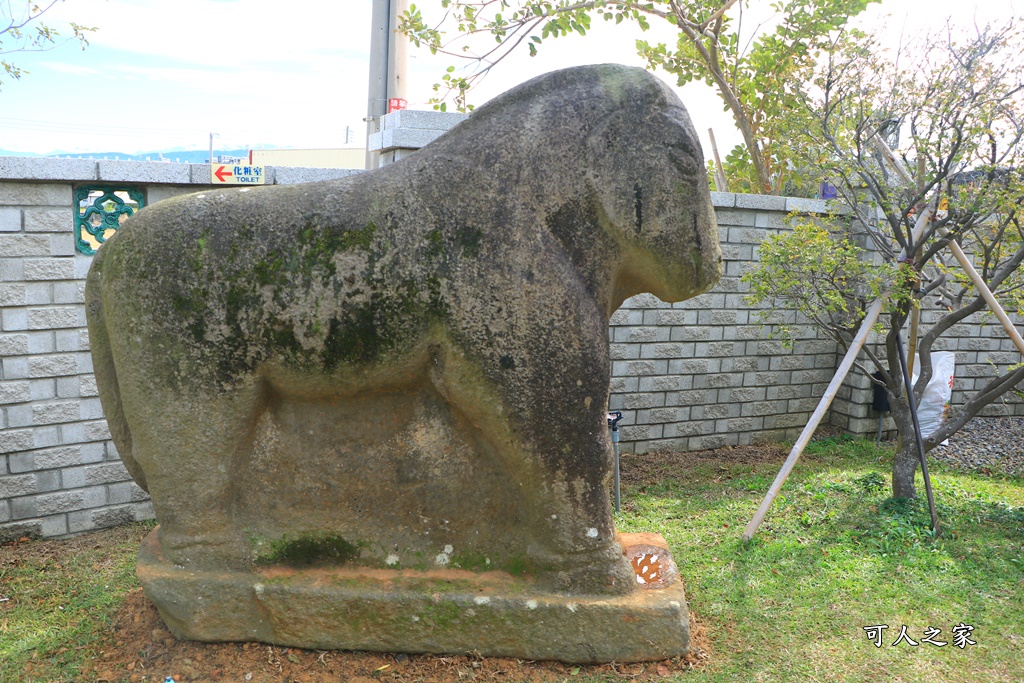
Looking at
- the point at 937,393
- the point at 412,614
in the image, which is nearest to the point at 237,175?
the point at 412,614

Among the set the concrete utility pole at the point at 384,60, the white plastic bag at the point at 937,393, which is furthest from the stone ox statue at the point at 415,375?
the concrete utility pole at the point at 384,60

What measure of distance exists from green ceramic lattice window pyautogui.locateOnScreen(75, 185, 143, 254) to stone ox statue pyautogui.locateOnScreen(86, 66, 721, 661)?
1487 millimetres

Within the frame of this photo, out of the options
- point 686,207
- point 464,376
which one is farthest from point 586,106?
point 464,376

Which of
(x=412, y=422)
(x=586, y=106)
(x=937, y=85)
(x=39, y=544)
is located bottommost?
(x=39, y=544)

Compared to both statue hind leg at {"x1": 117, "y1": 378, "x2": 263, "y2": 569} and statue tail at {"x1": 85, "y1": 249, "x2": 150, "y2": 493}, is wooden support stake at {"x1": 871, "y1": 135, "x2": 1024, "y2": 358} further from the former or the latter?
statue tail at {"x1": 85, "y1": 249, "x2": 150, "y2": 493}

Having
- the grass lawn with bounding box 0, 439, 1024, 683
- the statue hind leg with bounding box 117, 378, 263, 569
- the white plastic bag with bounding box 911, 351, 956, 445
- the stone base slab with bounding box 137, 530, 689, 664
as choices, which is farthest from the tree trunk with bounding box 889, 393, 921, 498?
Answer: the statue hind leg with bounding box 117, 378, 263, 569

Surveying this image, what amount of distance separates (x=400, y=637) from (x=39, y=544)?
94.3 inches

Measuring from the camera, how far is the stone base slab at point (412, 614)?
9.00 ft

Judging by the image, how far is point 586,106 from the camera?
265 centimetres

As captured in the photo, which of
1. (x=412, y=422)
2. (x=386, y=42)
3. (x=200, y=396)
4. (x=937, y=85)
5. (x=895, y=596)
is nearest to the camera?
(x=200, y=396)

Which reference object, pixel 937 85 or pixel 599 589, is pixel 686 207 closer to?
pixel 599 589

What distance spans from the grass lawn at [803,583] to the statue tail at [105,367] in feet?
2.62

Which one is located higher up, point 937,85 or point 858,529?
point 937,85

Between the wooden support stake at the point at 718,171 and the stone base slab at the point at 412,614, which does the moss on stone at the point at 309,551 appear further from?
the wooden support stake at the point at 718,171
